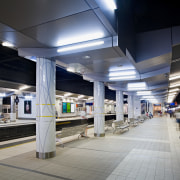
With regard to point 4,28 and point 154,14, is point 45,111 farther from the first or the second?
point 154,14

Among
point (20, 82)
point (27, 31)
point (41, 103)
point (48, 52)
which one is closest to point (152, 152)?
point (41, 103)

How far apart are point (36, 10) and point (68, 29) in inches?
44.3

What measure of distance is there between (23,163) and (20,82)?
35.8ft

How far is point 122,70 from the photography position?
1044cm

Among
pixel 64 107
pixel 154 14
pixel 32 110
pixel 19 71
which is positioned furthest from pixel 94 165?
pixel 64 107

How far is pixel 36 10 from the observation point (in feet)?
12.6

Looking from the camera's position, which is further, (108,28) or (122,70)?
(122,70)

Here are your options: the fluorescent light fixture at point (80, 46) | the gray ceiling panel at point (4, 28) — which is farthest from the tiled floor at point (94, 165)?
the gray ceiling panel at point (4, 28)

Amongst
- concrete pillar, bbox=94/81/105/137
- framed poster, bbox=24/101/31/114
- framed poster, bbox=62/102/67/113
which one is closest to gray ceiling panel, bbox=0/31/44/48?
concrete pillar, bbox=94/81/105/137

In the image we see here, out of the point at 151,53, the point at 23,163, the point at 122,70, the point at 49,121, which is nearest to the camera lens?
the point at 23,163

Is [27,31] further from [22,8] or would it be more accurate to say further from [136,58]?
[136,58]

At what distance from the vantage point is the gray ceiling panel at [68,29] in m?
4.25

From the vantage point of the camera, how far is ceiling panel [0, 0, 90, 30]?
3578mm

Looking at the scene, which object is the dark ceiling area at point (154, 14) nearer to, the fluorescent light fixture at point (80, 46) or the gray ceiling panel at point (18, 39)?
the fluorescent light fixture at point (80, 46)
